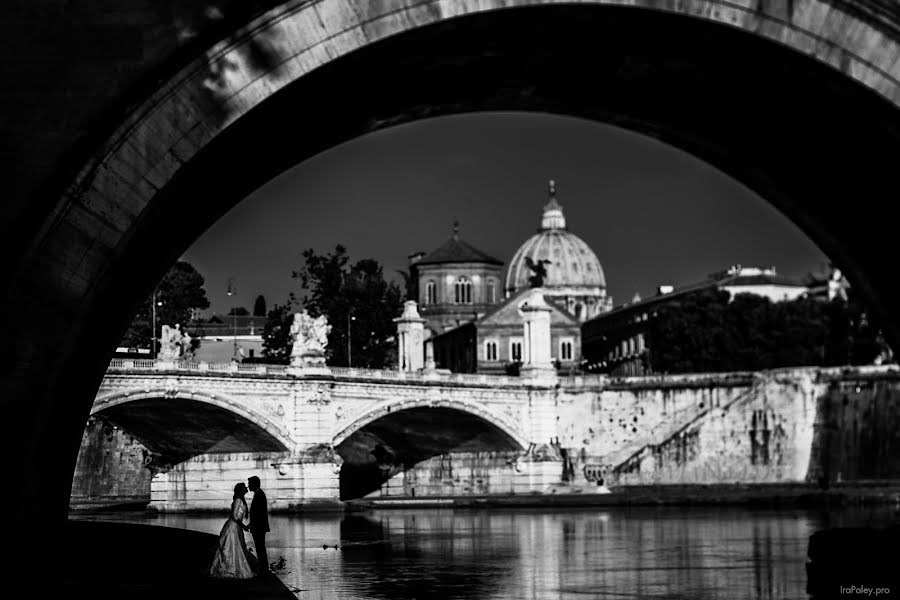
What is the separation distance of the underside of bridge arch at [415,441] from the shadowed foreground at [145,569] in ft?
179

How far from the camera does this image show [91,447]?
86.1 m

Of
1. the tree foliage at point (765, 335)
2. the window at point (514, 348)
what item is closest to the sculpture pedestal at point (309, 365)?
the tree foliage at point (765, 335)

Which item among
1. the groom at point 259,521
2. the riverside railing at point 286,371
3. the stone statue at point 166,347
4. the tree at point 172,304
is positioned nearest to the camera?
the groom at point 259,521

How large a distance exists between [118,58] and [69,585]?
7903 mm

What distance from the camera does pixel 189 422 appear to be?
76875mm

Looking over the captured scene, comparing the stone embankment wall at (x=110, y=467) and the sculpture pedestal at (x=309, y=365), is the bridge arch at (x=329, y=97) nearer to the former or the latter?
the sculpture pedestal at (x=309, y=365)

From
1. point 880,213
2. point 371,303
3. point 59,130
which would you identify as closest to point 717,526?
point 880,213

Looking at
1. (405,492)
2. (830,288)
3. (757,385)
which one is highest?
(830,288)

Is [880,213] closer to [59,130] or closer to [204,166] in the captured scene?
[204,166]

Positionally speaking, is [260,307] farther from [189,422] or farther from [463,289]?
[189,422]

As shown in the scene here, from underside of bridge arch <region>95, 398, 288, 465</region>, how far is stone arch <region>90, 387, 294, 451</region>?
255 millimetres

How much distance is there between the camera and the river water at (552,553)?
2591 cm

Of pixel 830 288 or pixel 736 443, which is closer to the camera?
pixel 736 443

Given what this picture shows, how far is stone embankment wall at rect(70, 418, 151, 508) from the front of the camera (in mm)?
85375
